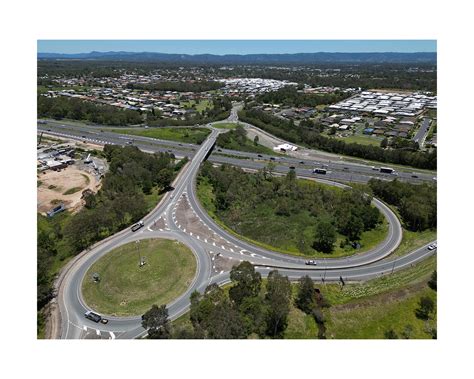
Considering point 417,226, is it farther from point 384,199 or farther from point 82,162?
point 82,162

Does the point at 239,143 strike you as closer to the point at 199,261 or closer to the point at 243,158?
the point at 243,158

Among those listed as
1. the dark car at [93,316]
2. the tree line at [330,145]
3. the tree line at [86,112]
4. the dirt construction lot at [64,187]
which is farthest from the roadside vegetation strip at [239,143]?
the dark car at [93,316]

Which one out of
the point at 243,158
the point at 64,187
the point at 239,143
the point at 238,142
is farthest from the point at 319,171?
the point at 64,187

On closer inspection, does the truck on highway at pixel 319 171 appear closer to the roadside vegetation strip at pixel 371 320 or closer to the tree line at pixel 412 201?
the tree line at pixel 412 201

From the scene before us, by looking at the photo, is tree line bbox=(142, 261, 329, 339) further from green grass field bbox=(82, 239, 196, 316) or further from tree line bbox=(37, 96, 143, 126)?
tree line bbox=(37, 96, 143, 126)

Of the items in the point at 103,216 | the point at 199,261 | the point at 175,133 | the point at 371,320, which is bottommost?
the point at 371,320
